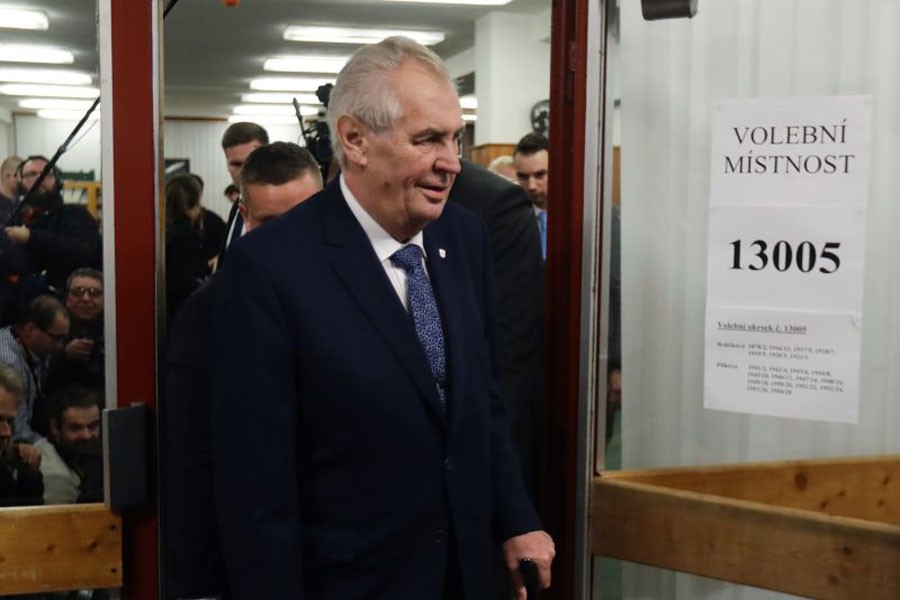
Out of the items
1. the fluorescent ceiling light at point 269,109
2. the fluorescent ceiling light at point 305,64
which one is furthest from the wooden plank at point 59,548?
the fluorescent ceiling light at point 269,109

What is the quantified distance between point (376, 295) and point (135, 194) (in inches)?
23.8

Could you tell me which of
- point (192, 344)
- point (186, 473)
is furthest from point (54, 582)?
point (192, 344)

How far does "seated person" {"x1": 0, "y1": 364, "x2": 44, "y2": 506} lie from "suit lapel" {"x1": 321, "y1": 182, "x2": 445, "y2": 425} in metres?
0.77

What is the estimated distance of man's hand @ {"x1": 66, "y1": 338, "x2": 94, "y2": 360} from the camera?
6.20ft

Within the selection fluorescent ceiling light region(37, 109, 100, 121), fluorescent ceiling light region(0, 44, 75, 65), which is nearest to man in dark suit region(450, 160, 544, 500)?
fluorescent ceiling light region(37, 109, 100, 121)

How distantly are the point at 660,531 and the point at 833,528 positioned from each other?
34 cm

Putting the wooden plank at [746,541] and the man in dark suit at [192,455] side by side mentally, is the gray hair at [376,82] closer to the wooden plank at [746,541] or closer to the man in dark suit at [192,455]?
the man in dark suit at [192,455]

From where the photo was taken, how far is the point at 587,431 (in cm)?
213

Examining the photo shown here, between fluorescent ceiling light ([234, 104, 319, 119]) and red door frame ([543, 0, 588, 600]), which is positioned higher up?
fluorescent ceiling light ([234, 104, 319, 119])

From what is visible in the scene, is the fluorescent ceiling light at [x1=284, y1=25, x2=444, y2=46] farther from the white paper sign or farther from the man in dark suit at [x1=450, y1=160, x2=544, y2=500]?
the white paper sign

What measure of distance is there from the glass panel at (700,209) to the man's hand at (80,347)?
110 centimetres

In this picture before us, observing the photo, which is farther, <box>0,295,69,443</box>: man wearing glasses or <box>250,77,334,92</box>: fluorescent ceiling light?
<box>250,77,334,92</box>: fluorescent ceiling light

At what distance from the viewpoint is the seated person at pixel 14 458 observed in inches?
73.9

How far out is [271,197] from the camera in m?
1.99
